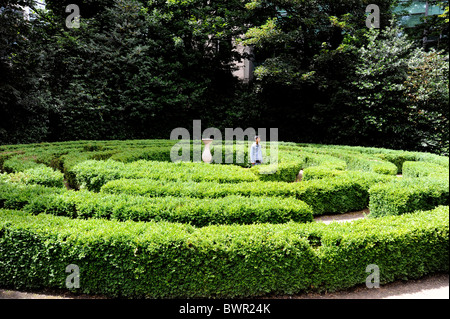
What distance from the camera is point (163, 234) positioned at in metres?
4.02

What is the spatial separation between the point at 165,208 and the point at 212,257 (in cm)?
166

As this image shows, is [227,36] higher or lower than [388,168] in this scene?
higher

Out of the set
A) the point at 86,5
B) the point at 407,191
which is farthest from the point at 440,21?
the point at 86,5

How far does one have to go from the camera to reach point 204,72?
21078 millimetres

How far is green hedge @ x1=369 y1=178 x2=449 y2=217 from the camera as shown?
5.20m

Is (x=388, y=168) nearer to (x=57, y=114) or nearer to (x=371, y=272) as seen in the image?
(x=371, y=272)

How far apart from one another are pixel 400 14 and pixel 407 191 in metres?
17.9

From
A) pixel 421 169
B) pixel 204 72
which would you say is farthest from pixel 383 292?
pixel 204 72

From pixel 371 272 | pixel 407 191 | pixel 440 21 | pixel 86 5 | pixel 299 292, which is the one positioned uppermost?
pixel 86 5

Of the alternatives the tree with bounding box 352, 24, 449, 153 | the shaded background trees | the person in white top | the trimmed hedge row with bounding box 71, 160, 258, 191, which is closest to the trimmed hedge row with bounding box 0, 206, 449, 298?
the trimmed hedge row with bounding box 71, 160, 258, 191

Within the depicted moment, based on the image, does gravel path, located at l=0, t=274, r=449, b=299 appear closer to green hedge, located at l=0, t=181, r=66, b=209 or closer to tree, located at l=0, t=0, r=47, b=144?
green hedge, located at l=0, t=181, r=66, b=209

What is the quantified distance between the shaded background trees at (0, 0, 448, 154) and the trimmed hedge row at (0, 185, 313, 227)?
1146 centimetres

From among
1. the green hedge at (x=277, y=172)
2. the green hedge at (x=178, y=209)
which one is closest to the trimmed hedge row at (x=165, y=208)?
the green hedge at (x=178, y=209)

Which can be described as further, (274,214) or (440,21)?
(274,214)
